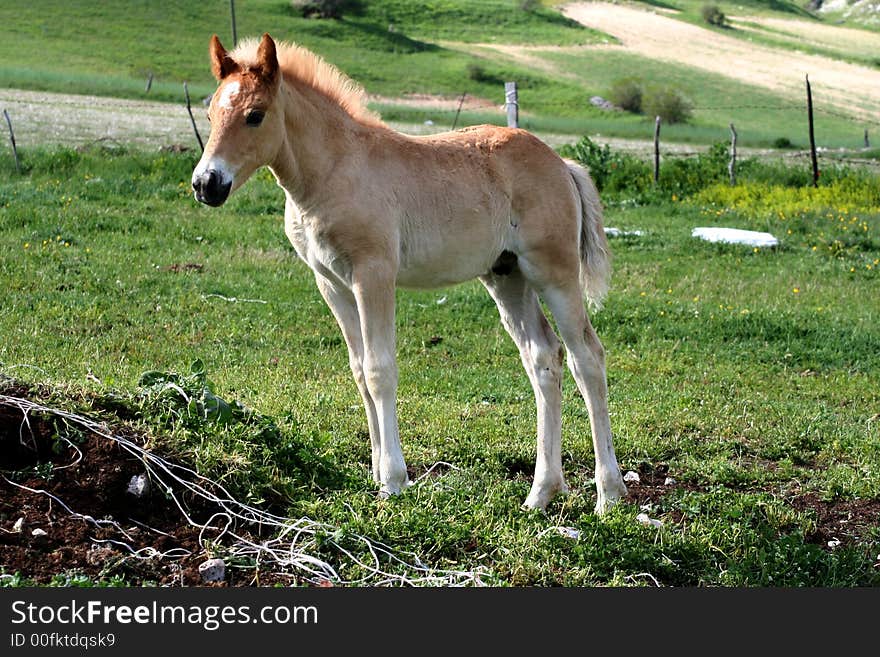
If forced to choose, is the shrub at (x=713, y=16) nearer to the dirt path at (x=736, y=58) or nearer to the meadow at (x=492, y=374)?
the dirt path at (x=736, y=58)

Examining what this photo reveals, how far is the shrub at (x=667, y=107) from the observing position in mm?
57969

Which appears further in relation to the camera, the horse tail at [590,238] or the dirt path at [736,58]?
the dirt path at [736,58]

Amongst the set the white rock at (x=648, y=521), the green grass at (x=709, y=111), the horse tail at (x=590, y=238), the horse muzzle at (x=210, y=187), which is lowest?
the green grass at (x=709, y=111)

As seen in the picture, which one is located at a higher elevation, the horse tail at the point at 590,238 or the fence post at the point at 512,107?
the horse tail at the point at 590,238

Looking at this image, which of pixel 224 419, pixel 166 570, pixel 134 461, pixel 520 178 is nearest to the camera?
pixel 166 570

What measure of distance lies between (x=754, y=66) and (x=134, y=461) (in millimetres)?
82969

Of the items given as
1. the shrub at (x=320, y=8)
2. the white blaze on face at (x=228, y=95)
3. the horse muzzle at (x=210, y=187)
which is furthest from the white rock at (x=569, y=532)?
the shrub at (x=320, y=8)

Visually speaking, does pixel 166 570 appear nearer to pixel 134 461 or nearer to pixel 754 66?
pixel 134 461

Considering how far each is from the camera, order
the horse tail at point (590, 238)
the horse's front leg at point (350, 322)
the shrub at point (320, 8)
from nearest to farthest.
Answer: the horse's front leg at point (350, 322)
the horse tail at point (590, 238)
the shrub at point (320, 8)

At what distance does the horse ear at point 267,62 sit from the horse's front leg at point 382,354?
47.5 inches

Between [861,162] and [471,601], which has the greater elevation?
[471,601]

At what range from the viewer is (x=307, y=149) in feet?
20.0

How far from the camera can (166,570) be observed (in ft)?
16.2

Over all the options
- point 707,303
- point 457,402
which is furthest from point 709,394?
point 707,303
